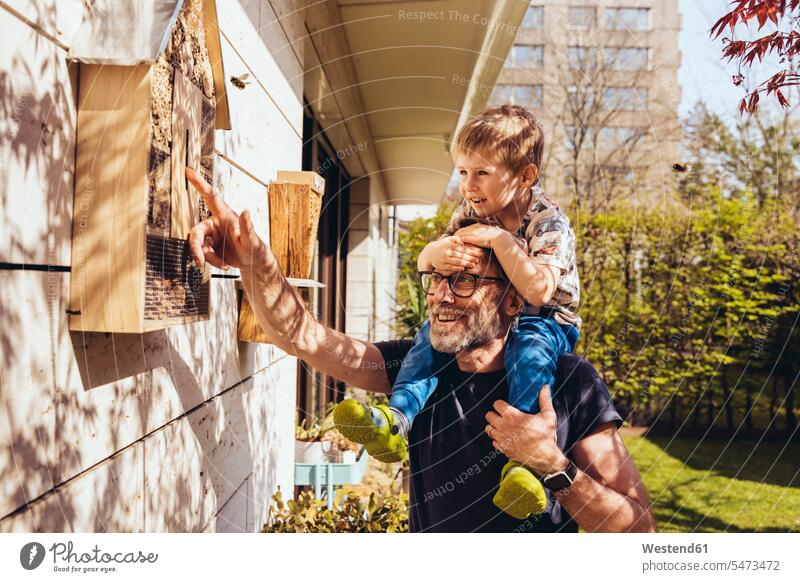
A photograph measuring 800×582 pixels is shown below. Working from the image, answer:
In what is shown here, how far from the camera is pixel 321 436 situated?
8.94 ft

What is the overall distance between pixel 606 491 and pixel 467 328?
1.54 ft

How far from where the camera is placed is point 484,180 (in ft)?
4.71

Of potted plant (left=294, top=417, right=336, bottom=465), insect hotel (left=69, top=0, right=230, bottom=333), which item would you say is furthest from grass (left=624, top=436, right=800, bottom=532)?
insect hotel (left=69, top=0, right=230, bottom=333)

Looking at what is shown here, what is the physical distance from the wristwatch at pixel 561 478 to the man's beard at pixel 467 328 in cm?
35

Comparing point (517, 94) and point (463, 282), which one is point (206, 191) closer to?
point (463, 282)

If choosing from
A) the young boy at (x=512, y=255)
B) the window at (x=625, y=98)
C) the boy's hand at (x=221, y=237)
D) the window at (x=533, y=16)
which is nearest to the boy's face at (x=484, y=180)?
the young boy at (x=512, y=255)

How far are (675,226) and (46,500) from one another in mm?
4826

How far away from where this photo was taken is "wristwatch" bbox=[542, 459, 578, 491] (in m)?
1.25

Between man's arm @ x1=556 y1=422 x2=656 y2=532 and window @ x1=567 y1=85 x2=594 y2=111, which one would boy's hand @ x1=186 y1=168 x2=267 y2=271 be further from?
window @ x1=567 y1=85 x2=594 y2=111

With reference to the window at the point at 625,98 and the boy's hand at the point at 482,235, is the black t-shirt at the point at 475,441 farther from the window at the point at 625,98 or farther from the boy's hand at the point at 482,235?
the window at the point at 625,98

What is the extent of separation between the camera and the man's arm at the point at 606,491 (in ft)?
4.26

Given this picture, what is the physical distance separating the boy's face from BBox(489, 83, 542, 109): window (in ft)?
9.98

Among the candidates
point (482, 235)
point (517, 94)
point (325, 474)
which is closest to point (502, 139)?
point (482, 235)
